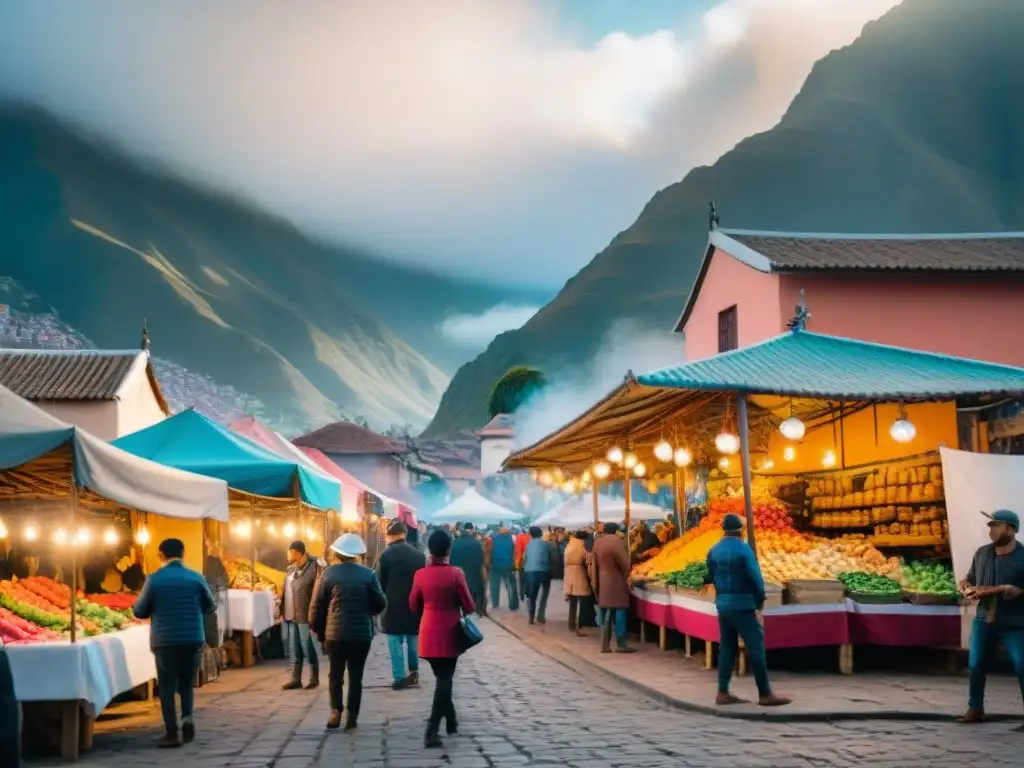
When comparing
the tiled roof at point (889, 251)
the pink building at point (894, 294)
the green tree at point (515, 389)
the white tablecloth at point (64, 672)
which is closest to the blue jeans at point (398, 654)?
the white tablecloth at point (64, 672)

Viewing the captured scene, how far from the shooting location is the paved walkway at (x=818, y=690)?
10070 mm

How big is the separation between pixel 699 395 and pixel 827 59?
17676 cm

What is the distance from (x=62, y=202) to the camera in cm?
19450

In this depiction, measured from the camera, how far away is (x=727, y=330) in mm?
30766

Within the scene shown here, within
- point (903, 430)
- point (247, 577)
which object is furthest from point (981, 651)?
point (247, 577)

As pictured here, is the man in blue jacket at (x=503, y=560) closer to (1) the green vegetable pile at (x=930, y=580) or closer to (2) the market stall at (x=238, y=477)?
(2) the market stall at (x=238, y=477)

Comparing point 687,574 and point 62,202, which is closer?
point 687,574

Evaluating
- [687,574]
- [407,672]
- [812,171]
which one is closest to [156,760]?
[407,672]

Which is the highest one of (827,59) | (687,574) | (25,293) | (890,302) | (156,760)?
(827,59)

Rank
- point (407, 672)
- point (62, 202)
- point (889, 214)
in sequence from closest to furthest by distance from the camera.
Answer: point (407, 672) → point (889, 214) → point (62, 202)

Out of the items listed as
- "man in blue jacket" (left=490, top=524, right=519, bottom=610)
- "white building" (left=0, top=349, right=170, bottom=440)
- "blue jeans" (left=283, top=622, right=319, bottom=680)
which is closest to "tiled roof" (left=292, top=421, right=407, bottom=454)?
"white building" (left=0, top=349, right=170, bottom=440)

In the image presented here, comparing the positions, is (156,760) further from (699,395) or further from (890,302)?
(890,302)

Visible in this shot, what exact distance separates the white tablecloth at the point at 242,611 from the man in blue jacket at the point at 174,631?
6007 mm

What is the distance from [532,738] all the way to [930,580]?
617 centimetres
